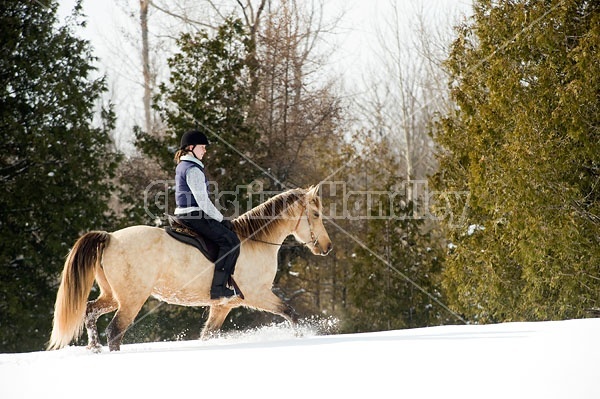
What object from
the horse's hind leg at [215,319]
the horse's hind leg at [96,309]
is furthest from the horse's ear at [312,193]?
the horse's hind leg at [96,309]

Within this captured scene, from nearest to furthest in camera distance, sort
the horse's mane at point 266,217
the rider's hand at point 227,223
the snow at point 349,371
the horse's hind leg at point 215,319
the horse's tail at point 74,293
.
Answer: the snow at point 349,371 < the horse's tail at point 74,293 < the rider's hand at point 227,223 < the horse's mane at point 266,217 < the horse's hind leg at point 215,319

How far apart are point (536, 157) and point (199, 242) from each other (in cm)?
741

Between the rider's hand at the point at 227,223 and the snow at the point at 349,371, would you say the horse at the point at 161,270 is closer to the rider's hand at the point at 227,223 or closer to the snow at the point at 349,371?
the rider's hand at the point at 227,223

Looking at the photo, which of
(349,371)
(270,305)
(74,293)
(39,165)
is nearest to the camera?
(349,371)

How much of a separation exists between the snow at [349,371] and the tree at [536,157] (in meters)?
6.77

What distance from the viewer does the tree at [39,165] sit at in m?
17.7

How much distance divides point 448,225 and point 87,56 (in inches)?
438

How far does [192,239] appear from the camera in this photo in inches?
324

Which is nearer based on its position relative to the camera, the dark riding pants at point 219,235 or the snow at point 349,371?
the snow at point 349,371

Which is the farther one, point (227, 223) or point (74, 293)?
point (227, 223)

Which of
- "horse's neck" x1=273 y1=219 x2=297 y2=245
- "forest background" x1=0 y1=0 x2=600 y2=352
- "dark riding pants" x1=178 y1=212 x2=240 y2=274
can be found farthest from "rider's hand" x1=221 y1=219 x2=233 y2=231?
"forest background" x1=0 y1=0 x2=600 y2=352

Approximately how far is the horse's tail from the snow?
2.34ft

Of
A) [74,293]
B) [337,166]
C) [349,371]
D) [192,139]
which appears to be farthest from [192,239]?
[337,166]

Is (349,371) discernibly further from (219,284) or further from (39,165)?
(39,165)
